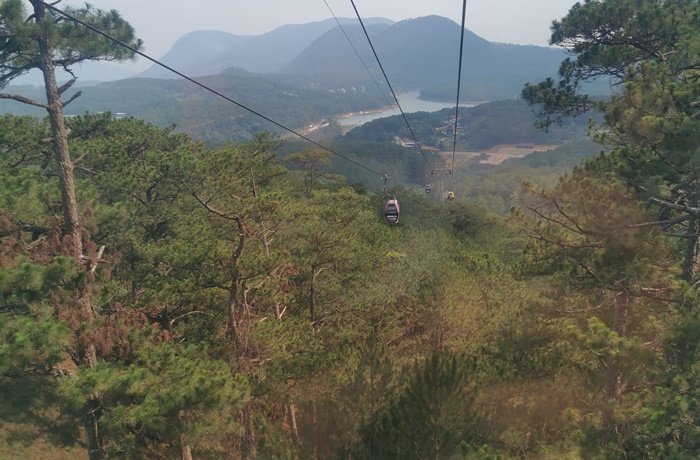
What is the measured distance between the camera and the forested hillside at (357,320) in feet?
16.7

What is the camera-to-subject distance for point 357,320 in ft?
33.9

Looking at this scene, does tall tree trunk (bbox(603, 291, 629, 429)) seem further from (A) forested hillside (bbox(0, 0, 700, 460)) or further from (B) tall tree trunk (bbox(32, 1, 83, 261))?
(B) tall tree trunk (bbox(32, 1, 83, 261))

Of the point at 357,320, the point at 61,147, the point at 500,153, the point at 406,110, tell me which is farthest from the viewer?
the point at 406,110

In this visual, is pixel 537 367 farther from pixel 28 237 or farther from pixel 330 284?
pixel 28 237

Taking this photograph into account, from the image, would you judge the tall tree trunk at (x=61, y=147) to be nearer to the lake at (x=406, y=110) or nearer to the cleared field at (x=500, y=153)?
the cleared field at (x=500, y=153)

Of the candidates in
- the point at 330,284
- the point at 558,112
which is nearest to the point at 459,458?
the point at 330,284

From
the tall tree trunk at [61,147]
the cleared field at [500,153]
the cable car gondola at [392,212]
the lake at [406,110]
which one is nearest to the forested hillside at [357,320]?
the tall tree trunk at [61,147]

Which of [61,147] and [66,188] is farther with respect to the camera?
[61,147]

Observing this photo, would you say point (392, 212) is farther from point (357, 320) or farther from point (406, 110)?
point (406, 110)

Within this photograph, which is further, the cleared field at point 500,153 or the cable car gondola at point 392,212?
the cleared field at point 500,153

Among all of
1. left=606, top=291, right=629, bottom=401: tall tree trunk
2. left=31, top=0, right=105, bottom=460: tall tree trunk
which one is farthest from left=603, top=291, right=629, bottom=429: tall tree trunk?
left=31, top=0, right=105, bottom=460: tall tree trunk

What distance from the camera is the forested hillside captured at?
5082mm

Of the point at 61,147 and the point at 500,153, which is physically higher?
the point at 61,147

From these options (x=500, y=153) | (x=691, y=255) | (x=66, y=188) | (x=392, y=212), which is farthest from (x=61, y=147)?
(x=500, y=153)
